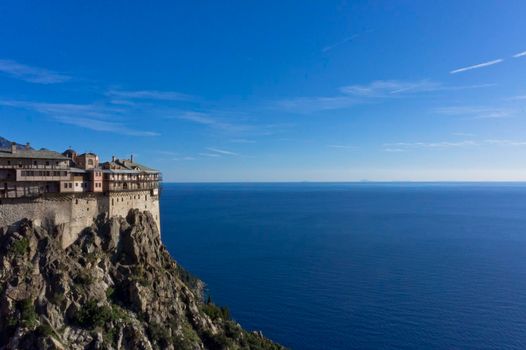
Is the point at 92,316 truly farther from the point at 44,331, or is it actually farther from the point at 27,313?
the point at 27,313

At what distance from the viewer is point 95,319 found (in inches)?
1998

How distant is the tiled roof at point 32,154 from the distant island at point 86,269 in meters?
0.14

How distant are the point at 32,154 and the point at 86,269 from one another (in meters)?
19.6

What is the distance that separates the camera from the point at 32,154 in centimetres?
6034

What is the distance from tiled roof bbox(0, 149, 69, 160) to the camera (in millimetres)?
58375

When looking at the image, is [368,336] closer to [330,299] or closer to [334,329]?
[334,329]

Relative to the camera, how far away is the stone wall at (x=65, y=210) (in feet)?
187

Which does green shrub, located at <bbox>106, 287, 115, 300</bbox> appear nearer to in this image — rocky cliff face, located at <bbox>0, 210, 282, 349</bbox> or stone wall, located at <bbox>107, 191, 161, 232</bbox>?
rocky cliff face, located at <bbox>0, 210, 282, 349</bbox>

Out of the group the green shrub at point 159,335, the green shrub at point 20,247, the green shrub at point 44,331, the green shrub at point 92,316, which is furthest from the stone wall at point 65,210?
the green shrub at point 159,335

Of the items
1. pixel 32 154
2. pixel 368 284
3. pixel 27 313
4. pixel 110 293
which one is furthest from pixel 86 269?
pixel 368 284

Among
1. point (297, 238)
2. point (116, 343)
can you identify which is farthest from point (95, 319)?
point (297, 238)

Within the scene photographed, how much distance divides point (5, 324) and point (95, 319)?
10014mm

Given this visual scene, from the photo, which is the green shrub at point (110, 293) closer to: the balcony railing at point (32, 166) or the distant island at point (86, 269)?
the distant island at point (86, 269)

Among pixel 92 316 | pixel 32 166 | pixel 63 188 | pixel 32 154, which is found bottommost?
pixel 92 316
